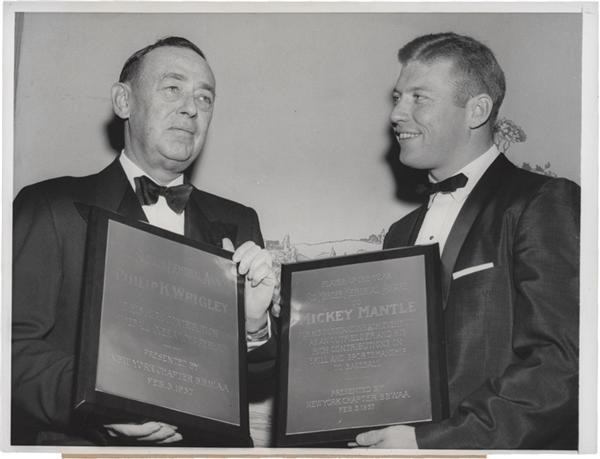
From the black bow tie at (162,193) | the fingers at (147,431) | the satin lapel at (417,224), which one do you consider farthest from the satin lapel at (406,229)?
the fingers at (147,431)

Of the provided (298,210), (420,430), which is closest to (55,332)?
(298,210)

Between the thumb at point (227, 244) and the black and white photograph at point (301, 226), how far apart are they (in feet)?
0.08

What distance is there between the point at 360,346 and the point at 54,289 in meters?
1.22

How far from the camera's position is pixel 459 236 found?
14.1ft

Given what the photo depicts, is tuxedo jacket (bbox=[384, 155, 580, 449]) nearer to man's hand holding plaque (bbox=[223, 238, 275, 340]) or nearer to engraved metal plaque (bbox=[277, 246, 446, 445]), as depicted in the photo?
engraved metal plaque (bbox=[277, 246, 446, 445])

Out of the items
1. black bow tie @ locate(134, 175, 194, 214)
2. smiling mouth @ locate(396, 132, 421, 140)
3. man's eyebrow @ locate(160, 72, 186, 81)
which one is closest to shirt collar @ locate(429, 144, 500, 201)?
smiling mouth @ locate(396, 132, 421, 140)

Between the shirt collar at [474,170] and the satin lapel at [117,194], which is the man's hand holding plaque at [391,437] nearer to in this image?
the shirt collar at [474,170]

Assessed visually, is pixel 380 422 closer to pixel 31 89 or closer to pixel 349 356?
pixel 349 356

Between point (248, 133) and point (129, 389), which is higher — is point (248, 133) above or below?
above

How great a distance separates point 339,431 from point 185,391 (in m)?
0.62

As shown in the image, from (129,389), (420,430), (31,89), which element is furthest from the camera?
(31,89)

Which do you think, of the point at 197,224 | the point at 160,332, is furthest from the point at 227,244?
the point at 160,332

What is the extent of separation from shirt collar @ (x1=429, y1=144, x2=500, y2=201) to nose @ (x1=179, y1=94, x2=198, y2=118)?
1098 mm

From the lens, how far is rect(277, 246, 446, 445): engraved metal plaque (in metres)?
4.20
